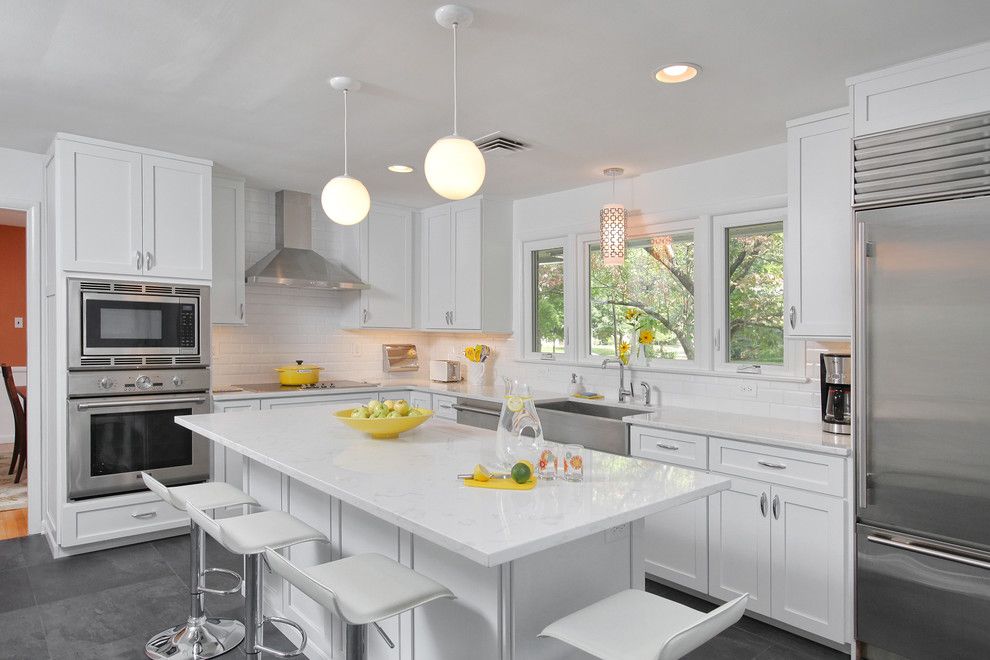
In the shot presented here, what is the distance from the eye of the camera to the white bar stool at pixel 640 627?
1.36 metres

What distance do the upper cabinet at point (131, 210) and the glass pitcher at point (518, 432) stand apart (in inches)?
117

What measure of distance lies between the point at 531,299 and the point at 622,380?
1268 millimetres

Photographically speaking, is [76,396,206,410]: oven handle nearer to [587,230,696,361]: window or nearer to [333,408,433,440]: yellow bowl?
[333,408,433,440]: yellow bowl

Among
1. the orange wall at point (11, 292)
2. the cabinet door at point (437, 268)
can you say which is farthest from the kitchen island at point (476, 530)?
the orange wall at point (11, 292)

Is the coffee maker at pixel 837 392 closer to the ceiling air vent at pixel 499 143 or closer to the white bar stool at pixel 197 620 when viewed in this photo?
the ceiling air vent at pixel 499 143

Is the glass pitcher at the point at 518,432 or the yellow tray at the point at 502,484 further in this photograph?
the glass pitcher at the point at 518,432

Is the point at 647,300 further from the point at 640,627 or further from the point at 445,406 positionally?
the point at 640,627

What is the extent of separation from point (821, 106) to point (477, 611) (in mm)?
2767

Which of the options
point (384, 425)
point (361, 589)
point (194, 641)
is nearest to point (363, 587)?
point (361, 589)

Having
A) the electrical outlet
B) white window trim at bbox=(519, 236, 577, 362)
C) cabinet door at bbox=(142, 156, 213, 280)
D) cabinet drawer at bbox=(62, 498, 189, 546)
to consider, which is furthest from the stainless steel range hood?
the electrical outlet

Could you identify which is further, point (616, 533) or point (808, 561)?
point (808, 561)

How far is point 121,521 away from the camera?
3.96 m

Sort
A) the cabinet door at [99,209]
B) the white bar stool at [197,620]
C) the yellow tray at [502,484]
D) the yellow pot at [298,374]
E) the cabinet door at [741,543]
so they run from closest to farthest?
the yellow tray at [502,484] → the white bar stool at [197,620] → the cabinet door at [741,543] → the cabinet door at [99,209] → the yellow pot at [298,374]

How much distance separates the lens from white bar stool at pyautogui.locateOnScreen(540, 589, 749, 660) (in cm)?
136
